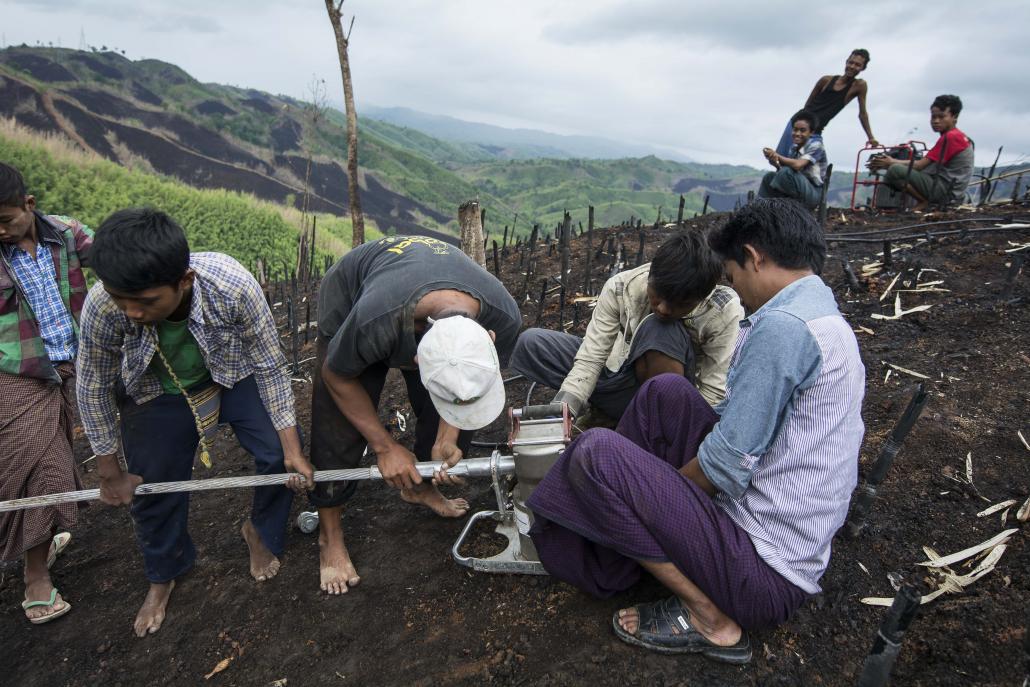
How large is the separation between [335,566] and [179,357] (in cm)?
Result: 111

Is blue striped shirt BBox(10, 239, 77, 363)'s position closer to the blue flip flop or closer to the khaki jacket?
the blue flip flop

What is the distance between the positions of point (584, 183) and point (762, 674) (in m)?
36.9

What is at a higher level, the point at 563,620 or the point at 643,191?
the point at 643,191

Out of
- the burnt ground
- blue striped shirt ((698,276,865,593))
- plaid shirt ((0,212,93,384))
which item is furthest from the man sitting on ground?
plaid shirt ((0,212,93,384))

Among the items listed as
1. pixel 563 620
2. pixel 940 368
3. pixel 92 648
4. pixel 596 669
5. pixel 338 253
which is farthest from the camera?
pixel 338 253

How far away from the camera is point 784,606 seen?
166 cm

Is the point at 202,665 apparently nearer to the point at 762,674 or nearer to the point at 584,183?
the point at 762,674

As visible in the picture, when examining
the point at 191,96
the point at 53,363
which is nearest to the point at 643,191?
the point at 191,96

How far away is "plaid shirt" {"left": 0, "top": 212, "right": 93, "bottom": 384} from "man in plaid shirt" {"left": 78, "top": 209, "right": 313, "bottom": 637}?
0.44m

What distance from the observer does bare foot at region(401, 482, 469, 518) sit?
8.98 feet

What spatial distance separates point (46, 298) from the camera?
2418 mm

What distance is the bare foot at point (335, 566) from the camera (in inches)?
94.0

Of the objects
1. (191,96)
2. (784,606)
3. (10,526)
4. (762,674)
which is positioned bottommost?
(10,526)

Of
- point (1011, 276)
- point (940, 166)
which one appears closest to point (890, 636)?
point (1011, 276)
